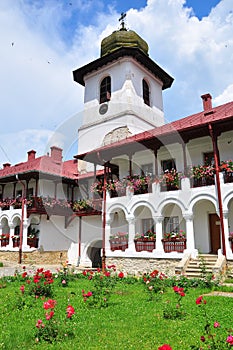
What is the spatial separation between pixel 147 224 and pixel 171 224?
1.57 meters

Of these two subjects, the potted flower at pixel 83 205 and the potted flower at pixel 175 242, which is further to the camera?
the potted flower at pixel 83 205

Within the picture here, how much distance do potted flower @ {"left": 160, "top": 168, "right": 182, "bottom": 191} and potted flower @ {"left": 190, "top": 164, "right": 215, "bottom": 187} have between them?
2.35 ft

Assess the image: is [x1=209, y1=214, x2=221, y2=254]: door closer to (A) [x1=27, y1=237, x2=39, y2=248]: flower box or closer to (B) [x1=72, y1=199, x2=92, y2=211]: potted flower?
(B) [x1=72, y1=199, x2=92, y2=211]: potted flower

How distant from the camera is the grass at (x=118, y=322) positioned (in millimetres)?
4445

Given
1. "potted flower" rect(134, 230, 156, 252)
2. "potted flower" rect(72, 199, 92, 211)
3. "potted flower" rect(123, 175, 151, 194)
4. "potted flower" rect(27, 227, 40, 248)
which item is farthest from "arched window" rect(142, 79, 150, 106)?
"potted flower" rect(134, 230, 156, 252)

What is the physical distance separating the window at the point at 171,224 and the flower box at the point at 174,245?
5.26 ft

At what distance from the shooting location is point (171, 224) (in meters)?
15.0

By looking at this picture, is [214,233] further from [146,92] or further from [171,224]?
[146,92]

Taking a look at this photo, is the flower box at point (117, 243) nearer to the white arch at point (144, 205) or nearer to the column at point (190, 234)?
the white arch at point (144, 205)

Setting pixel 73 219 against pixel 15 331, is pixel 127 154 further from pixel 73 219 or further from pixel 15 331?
pixel 15 331

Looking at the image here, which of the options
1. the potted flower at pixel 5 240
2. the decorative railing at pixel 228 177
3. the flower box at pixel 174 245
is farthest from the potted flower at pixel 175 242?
the potted flower at pixel 5 240

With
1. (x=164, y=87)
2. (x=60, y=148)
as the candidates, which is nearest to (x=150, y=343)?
(x=60, y=148)

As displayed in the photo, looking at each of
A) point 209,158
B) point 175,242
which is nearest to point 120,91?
point 209,158

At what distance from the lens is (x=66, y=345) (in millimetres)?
4359
